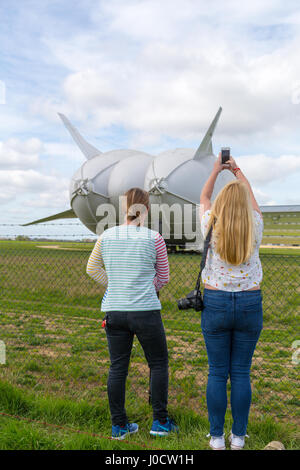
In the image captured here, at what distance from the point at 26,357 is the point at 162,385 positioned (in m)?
2.90

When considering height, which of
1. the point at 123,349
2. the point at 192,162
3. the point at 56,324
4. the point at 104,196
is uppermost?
the point at 192,162

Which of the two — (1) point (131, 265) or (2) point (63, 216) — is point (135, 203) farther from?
(2) point (63, 216)

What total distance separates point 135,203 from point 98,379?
8.27 ft

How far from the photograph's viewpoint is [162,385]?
3094 millimetres

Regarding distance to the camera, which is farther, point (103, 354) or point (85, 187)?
point (85, 187)

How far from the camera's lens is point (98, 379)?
4.48 m

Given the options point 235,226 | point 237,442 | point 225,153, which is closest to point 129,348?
point 237,442

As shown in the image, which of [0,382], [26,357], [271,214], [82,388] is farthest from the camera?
[271,214]

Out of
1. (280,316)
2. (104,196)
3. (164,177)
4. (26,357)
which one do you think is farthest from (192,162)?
(26,357)

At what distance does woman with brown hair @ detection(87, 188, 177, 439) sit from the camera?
297 cm

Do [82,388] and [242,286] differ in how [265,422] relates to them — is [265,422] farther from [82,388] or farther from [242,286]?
[82,388]

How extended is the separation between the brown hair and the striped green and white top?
99 millimetres

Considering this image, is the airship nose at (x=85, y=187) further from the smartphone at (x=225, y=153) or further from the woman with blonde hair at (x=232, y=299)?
the woman with blonde hair at (x=232, y=299)

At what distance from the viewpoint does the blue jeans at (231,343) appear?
2689 millimetres
